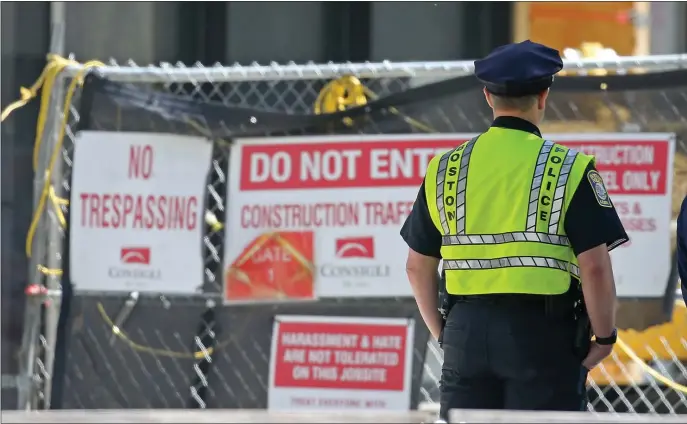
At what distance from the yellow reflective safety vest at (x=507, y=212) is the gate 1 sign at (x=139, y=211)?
1891 mm

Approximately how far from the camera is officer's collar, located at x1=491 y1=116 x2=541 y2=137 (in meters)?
3.48

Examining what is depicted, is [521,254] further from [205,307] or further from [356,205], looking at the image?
[205,307]

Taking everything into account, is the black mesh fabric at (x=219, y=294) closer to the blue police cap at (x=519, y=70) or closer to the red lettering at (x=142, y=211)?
the red lettering at (x=142, y=211)

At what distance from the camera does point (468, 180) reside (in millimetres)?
3445

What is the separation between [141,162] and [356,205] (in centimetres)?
101

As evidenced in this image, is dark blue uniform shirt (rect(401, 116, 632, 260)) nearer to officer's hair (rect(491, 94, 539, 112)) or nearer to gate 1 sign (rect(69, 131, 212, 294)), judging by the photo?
officer's hair (rect(491, 94, 539, 112))

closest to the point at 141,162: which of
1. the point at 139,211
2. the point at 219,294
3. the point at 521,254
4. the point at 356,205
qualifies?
the point at 139,211

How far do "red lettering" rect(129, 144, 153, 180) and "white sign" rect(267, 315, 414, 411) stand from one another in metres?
0.97

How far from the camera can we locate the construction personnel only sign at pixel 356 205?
4.78 metres

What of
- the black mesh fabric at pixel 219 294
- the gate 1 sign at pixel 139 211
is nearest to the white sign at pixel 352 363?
the black mesh fabric at pixel 219 294

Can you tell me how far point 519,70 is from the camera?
135 inches

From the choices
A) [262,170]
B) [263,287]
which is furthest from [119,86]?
[263,287]

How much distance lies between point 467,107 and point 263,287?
1.18m

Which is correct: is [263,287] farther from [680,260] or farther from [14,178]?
[14,178]
